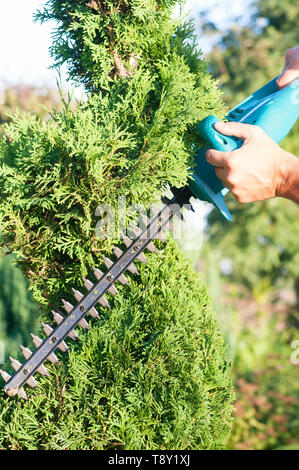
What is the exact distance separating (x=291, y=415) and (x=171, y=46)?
173 inches

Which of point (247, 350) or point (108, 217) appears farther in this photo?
point (247, 350)

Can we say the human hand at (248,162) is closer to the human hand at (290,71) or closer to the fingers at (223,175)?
the fingers at (223,175)

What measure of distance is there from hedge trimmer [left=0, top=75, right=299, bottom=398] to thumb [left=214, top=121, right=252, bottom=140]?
0.08 feet

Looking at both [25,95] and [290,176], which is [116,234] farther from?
[25,95]

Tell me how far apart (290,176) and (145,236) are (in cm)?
66

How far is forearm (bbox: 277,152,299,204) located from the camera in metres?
1.81

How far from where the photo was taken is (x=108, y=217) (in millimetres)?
1762

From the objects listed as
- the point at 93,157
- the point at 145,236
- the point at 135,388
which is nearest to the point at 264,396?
the point at 135,388

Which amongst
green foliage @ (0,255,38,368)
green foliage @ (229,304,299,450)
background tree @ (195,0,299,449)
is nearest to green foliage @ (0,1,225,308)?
green foliage @ (0,255,38,368)

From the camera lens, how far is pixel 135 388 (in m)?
1.70

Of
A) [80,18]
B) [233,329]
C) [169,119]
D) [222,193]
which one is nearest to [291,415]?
[233,329]

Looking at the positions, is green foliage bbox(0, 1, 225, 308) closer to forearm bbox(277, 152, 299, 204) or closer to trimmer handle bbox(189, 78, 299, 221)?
trimmer handle bbox(189, 78, 299, 221)
